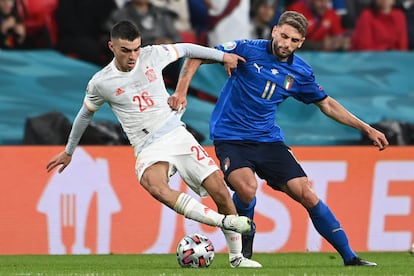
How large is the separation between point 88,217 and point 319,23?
16.7 feet

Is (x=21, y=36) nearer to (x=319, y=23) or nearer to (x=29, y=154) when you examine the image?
(x=29, y=154)

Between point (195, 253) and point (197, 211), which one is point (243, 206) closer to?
point (195, 253)

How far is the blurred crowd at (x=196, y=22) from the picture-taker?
15641mm

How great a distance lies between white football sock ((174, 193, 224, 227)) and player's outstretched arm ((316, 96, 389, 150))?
68.1 inches

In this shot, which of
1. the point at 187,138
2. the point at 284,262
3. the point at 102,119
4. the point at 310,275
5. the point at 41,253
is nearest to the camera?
the point at 310,275

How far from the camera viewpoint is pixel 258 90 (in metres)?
10.4

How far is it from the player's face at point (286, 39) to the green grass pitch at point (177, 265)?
1.94 meters

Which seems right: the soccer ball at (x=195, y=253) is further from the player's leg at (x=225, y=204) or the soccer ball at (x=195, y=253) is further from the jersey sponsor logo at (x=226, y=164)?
the jersey sponsor logo at (x=226, y=164)

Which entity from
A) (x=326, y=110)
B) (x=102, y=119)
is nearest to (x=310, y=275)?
(x=326, y=110)

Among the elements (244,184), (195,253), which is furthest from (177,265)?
(244,184)

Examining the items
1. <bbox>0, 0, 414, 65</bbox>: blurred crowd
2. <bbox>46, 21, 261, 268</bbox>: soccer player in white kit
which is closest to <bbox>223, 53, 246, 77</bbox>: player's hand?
<bbox>46, 21, 261, 268</bbox>: soccer player in white kit

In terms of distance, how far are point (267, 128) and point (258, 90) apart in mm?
377

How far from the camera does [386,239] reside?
13805 millimetres

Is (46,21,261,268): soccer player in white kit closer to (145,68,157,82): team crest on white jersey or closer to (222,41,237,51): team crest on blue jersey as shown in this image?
(145,68,157,82): team crest on white jersey
